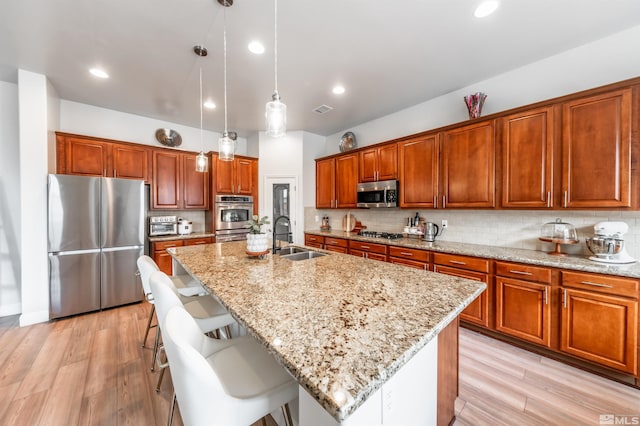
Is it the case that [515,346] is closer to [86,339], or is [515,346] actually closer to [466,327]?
[466,327]

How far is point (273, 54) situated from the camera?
8.00 feet

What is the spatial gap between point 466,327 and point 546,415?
1.19m

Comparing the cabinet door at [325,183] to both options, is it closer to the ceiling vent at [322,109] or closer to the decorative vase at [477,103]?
the ceiling vent at [322,109]

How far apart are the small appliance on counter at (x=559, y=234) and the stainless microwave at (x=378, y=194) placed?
166cm

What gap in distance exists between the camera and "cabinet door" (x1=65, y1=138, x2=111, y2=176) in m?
3.27

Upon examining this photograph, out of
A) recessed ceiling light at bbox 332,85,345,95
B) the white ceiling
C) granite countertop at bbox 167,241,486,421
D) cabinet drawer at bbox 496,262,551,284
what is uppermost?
recessed ceiling light at bbox 332,85,345,95

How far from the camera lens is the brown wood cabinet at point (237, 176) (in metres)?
4.37

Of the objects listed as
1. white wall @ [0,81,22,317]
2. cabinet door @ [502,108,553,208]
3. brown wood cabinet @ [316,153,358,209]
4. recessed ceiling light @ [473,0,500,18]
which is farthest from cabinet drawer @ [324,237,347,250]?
white wall @ [0,81,22,317]

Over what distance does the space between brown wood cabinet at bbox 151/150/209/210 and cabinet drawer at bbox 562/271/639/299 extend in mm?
4825

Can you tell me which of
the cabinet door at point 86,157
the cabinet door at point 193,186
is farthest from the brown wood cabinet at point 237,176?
the cabinet door at point 86,157

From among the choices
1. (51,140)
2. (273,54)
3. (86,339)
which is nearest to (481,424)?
(273,54)

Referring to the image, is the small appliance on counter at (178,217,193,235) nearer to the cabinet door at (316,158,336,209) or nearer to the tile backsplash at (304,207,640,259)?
the cabinet door at (316,158,336,209)

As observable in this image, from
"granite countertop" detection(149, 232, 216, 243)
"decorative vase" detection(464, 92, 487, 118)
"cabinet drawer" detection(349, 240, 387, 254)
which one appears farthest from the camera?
"granite countertop" detection(149, 232, 216, 243)

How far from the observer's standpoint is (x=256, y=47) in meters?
2.33
